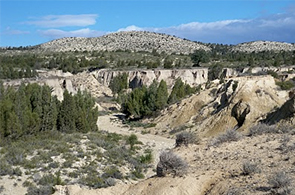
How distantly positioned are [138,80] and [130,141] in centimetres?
4364

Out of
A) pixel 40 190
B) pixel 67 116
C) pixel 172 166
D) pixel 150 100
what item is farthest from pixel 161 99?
pixel 172 166

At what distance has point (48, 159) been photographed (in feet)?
71.4

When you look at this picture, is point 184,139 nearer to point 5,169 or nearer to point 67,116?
point 5,169

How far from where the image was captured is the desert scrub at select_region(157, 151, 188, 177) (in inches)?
401

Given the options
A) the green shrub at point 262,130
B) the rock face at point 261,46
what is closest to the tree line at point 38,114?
the green shrub at point 262,130

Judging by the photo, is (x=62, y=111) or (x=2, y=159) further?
(x=62, y=111)

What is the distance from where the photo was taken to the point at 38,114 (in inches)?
1224

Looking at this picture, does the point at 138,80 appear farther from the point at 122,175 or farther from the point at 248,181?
the point at 248,181

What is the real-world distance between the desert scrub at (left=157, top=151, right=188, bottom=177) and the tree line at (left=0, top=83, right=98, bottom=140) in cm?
1936

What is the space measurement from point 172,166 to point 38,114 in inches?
901

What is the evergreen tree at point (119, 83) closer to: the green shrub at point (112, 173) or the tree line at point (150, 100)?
the tree line at point (150, 100)

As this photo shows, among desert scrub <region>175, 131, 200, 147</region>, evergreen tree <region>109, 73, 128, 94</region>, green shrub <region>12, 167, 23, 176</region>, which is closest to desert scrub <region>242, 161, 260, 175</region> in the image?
desert scrub <region>175, 131, 200, 147</region>

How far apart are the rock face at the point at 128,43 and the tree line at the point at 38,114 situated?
9633 centimetres

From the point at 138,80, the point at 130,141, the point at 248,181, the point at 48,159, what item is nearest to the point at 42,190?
the point at 48,159
